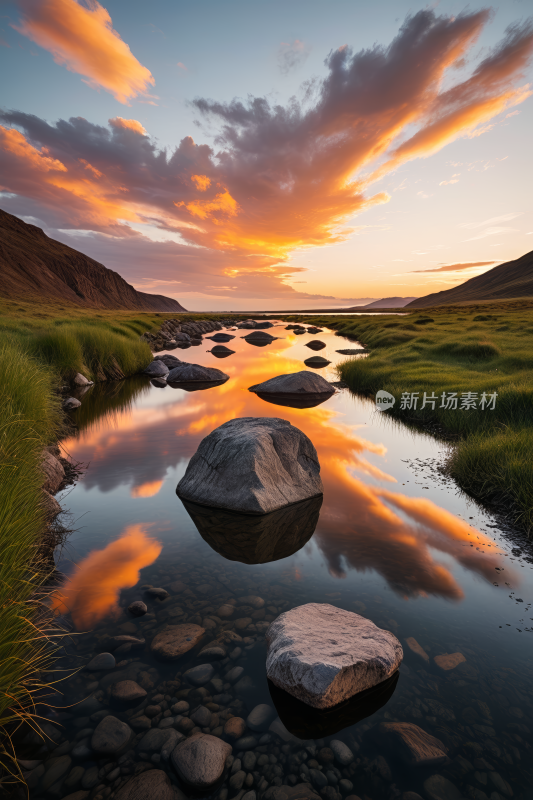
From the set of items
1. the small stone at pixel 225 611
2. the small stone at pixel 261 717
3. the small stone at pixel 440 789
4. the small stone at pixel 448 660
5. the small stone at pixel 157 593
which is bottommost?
Result: the small stone at pixel 448 660

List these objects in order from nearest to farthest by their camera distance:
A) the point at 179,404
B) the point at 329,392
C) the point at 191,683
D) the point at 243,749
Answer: the point at 243,749 → the point at 191,683 → the point at 179,404 → the point at 329,392

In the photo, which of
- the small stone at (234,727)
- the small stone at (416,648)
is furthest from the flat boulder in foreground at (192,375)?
the small stone at (234,727)

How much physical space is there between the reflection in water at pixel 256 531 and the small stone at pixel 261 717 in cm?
227

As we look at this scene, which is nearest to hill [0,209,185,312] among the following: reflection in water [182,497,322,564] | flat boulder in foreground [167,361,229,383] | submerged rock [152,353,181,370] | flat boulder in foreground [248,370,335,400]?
submerged rock [152,353,181,370]

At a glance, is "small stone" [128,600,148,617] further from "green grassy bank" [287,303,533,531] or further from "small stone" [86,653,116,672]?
"green grassy bank" [287,303,533,531]

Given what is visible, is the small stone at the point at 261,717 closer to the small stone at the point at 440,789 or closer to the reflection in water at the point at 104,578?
the small stone at the point at 440,789

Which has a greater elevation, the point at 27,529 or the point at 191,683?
the point at 27,529

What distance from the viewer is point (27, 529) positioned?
4.49m

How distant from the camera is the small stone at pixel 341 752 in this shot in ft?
9.89

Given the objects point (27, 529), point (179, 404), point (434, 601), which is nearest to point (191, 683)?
A: point (27, 529)

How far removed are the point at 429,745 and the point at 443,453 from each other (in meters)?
7.80

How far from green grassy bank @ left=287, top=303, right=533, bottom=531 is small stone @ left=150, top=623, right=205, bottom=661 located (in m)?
5.47

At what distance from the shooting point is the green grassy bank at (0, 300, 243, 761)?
302cm

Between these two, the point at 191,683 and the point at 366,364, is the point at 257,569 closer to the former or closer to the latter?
the point at 191,683
